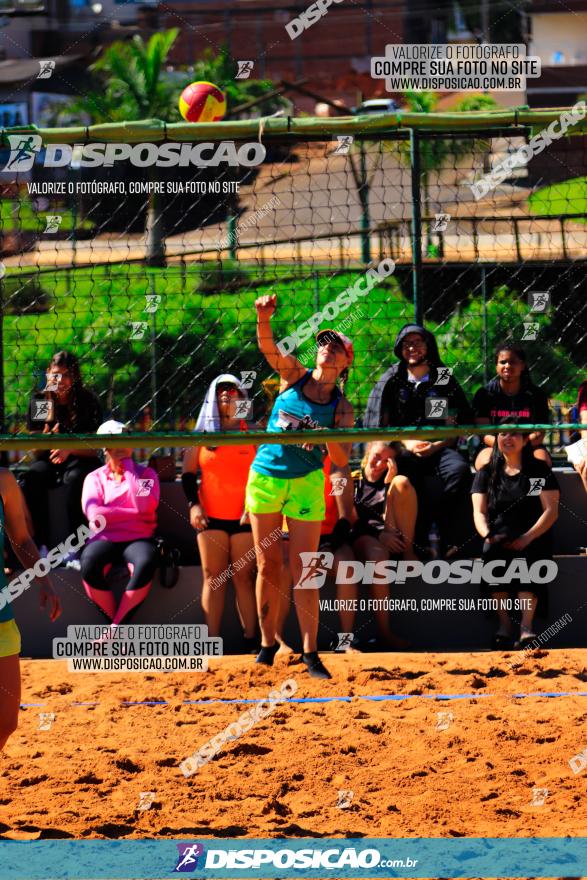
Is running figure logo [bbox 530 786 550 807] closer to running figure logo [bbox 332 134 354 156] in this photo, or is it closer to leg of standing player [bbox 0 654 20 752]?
leg of standing player [bbox 0 654 20 752]

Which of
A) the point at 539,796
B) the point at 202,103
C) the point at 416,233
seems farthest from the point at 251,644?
the point at 202,103

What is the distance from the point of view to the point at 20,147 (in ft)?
21.5

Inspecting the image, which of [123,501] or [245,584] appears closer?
[245,584]

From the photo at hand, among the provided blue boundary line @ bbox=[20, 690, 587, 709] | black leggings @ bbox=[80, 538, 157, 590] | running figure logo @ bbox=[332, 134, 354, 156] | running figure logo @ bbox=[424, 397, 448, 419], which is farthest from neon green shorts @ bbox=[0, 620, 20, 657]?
running figure logo @ bbox=[332, 134, 354, 156]

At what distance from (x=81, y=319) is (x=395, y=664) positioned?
11.4m

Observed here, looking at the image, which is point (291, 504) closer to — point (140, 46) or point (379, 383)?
point (379, 383)

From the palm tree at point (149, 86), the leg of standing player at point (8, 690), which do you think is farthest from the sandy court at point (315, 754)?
the palm tree at point (149, 86)

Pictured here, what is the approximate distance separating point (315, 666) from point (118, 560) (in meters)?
1.44

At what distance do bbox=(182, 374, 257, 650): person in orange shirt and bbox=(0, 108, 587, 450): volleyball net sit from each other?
0.74 feet

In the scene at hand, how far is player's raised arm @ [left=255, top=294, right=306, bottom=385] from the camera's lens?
19.6 ft

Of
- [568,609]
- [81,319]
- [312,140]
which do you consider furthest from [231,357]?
[568,609]

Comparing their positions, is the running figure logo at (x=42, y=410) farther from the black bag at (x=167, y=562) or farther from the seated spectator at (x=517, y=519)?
the seated spectator at (x=517, y=519)

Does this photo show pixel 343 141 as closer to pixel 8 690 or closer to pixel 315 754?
pixel 315 754

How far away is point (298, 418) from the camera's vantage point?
6152 millimetres
